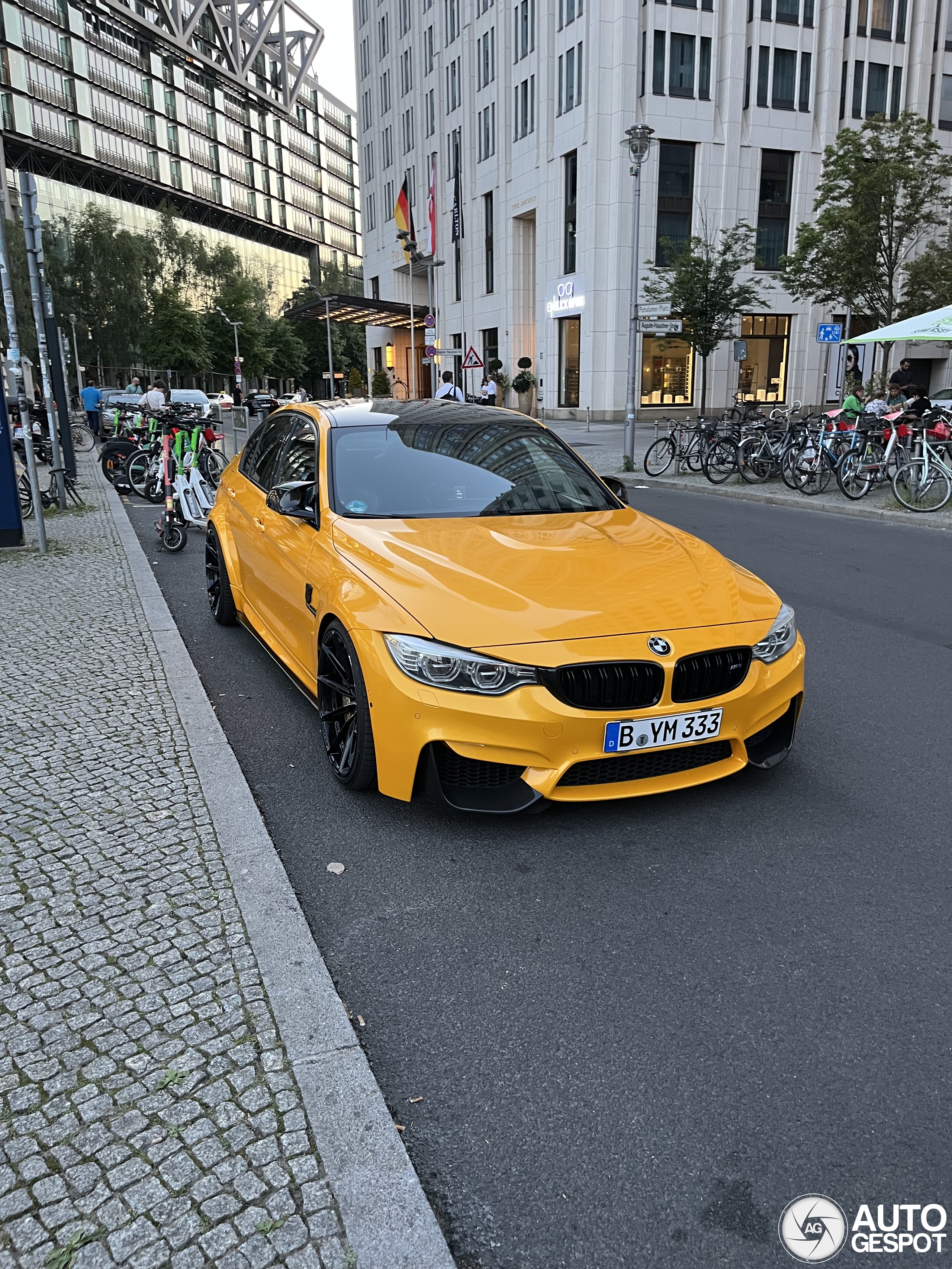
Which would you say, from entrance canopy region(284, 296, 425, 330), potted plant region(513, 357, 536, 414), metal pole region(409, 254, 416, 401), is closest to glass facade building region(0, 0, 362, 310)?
entrance canopy region(284, 296, 425, 330)

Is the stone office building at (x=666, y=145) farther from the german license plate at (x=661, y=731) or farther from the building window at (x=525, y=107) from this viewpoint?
the german license plate at (x=661, y=731)

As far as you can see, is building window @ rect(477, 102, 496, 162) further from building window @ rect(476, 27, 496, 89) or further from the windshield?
the windshield

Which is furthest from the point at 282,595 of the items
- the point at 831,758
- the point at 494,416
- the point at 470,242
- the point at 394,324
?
the point at 394,324

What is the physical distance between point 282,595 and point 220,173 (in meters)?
98.2

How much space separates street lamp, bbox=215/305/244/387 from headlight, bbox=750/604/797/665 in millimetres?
71846

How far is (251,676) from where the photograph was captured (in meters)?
5.82

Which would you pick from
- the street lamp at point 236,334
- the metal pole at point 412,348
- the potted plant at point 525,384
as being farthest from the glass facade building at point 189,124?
the potted plant at point 525,384

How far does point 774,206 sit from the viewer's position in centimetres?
4081

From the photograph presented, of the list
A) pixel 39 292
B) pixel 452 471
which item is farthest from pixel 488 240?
pixel 452 471

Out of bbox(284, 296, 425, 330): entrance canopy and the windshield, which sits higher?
bbox(284, 296, 425, 330): entrance canopy

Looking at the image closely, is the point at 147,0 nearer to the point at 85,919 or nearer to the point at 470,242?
the point at 470,242

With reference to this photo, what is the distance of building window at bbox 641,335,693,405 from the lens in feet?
130

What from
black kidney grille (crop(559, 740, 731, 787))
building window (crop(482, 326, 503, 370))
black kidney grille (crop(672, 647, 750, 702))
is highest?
building window (crop(482, 326, 503, 370))

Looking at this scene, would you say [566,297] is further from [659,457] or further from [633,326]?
[659,457]
